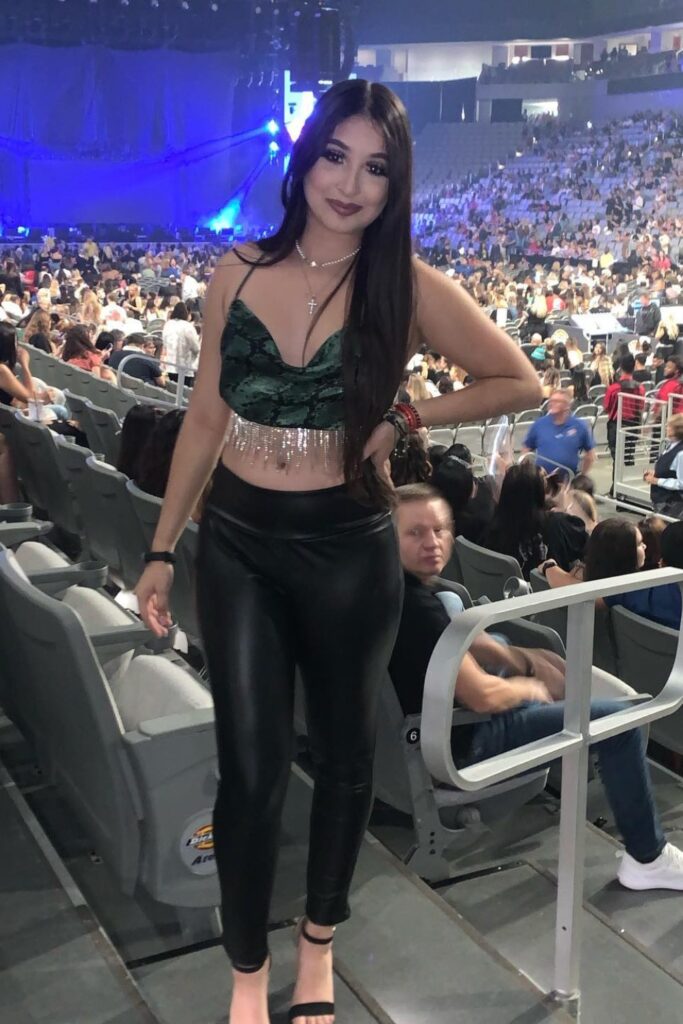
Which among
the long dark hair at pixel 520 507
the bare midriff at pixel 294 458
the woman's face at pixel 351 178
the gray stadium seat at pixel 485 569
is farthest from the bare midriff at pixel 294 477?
the long dark hair at pixel 520 507

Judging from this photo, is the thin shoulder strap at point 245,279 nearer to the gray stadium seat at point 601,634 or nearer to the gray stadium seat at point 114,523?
the gray stadium seat at point 601,634

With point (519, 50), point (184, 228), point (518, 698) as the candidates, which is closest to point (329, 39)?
point (184, 228)

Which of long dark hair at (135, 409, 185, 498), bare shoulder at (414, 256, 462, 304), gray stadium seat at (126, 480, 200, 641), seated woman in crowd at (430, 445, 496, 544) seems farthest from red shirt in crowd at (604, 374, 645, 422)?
bare shoulder at (414, 256, 462, 304)

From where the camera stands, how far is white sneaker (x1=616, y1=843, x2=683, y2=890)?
198cm

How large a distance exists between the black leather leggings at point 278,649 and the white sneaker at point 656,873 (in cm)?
86

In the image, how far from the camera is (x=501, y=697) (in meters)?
1.94

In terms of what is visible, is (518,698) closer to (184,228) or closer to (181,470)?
(181,470)

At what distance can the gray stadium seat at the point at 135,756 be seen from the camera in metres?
1.56

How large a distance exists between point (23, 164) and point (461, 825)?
22.0 m

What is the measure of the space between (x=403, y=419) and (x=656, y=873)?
1147mm

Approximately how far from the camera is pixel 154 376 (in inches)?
298

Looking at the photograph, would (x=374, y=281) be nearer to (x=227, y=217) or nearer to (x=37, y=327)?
(x=37, y=327)

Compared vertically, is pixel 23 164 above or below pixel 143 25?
below

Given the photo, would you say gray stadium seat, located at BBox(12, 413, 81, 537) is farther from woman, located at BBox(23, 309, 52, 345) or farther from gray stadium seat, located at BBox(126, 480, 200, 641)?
woman, located at BBox(23, 309, 52, 345)
